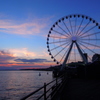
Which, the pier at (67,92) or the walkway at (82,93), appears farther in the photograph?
Answer: the walkway at (82,93)

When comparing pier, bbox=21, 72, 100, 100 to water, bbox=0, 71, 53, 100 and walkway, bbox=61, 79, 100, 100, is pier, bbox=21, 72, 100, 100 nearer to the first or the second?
walkway, bbox=61, 79, 100, 100

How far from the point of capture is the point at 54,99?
852 centimetres

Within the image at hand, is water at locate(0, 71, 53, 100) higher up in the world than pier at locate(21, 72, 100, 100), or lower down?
lower down

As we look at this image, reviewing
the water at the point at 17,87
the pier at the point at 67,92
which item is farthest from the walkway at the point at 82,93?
the water at the point at 17,87

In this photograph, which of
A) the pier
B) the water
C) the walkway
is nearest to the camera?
the pier

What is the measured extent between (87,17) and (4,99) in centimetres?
2759

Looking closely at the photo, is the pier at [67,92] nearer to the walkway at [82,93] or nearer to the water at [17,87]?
the walkway at [82,93]

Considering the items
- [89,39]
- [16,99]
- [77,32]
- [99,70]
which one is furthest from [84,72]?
[16,99]

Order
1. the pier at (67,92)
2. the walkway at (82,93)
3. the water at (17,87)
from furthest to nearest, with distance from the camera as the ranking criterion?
the water at (17,87)
the walkway at (82,93)
the pier at (67,92)

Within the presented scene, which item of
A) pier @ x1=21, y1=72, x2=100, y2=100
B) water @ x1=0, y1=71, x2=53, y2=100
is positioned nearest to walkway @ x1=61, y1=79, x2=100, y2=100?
pier @ x1=21, y1=72, x2=100, y2=100

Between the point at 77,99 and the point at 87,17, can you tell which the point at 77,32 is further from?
the point at 77,99

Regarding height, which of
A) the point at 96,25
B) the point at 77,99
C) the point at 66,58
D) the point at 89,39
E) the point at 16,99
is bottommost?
the point at 16,99

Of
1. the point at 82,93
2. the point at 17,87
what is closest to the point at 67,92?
the point at 82,93

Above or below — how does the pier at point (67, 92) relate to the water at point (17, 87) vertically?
above
